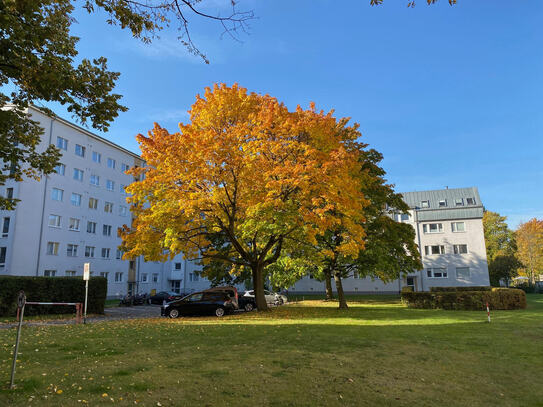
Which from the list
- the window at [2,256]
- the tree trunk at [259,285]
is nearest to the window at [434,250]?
the tree trunk at [259,285]

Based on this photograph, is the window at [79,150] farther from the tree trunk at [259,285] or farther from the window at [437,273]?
the window at [437,273]

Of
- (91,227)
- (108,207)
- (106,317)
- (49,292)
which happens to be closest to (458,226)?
(106,317)

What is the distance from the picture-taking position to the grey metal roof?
2087 inches

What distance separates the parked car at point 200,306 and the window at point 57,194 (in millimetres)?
24834

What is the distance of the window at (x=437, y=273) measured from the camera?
5228cm

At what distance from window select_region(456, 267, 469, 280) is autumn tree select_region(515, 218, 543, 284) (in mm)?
23228

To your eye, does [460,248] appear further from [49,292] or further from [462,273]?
[49,292]

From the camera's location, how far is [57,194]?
3969 cm

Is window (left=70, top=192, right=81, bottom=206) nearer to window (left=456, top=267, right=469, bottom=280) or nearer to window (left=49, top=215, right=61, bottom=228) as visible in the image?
window (left=49, top=215, right=61, bottom=228)

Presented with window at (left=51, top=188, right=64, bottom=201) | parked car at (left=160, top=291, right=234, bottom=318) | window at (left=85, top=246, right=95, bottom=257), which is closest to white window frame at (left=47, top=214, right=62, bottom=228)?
window at (left=51, top=188, right=64, bottom=201)

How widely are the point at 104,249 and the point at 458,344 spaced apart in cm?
4440

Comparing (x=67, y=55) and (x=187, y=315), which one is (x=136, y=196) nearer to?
(x=187, y=315)

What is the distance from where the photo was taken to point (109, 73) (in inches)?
346

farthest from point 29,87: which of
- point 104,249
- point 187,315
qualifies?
point 104,249
